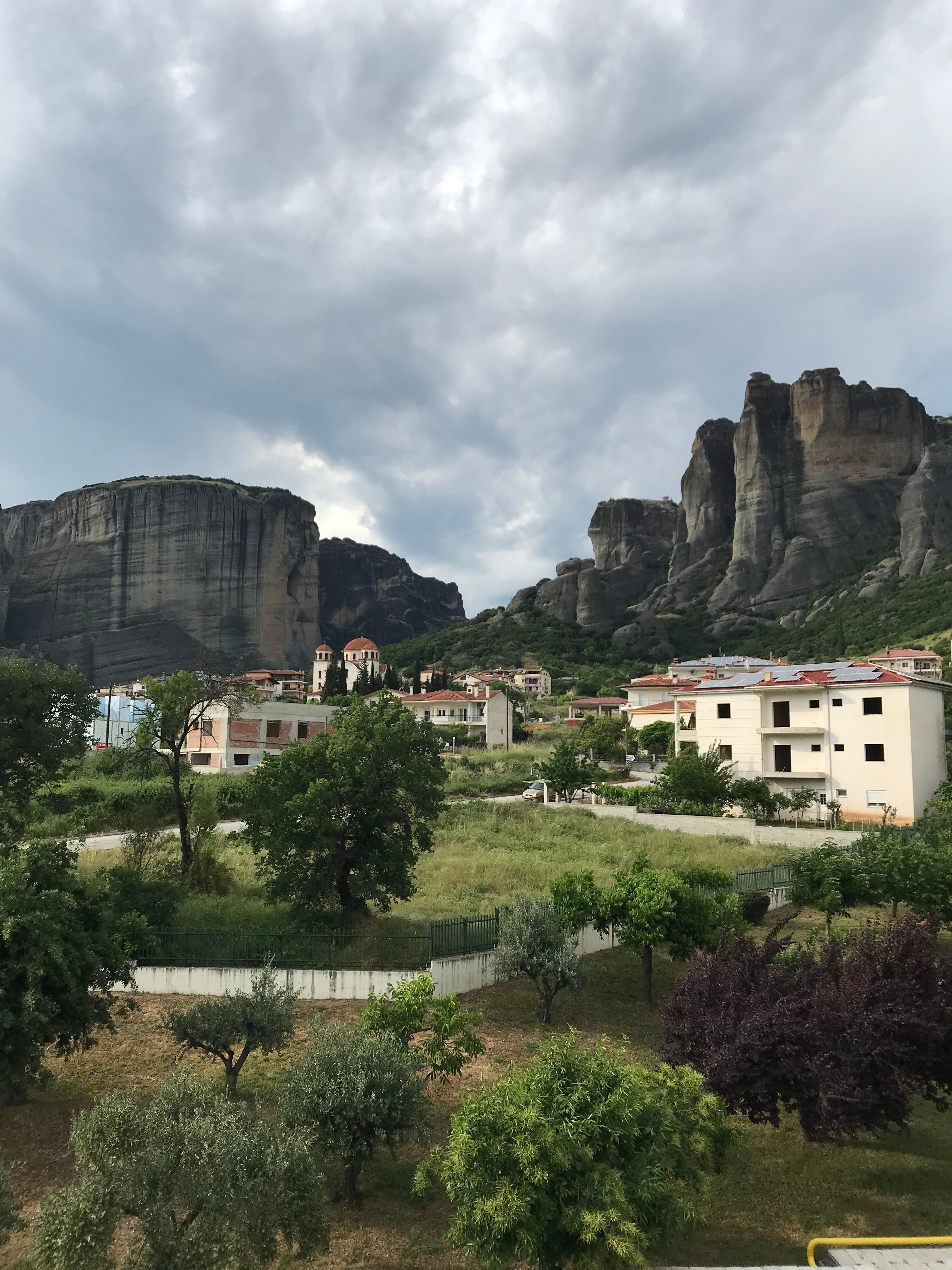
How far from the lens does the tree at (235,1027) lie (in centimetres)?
1265

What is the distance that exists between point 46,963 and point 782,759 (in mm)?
39143

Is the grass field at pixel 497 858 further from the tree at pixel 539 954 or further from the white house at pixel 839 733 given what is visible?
the white house at pixel 839 733

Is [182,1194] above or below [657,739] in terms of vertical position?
below

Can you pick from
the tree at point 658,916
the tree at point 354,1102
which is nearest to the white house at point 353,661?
the tree at point 658,916

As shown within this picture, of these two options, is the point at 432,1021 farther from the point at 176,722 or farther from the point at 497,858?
the point at 497,858

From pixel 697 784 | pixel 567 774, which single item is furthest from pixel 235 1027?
pixel 567 774

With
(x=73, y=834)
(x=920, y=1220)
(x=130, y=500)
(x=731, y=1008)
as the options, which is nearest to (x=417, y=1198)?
(x=731, y=1008)

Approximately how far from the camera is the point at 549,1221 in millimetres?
8109

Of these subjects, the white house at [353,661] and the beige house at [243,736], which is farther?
the white house at [353,661]

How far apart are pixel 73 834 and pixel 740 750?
33.3 meters

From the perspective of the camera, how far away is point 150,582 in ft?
461

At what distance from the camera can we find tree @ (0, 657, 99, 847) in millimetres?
20844

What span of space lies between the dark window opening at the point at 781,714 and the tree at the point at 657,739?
16507 millimetres

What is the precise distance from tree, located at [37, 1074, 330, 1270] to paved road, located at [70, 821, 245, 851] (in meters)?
23.1
